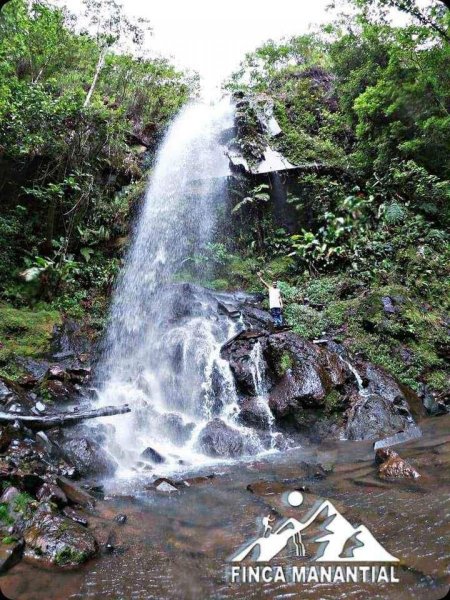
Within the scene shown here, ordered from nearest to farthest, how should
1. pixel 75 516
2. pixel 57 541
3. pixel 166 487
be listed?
pixel 57 541 < pixel 75 516 < pixel 166 487

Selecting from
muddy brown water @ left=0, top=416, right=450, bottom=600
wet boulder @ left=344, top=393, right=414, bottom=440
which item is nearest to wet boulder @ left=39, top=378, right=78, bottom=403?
muddy brown water @ left=0, top=416, right=450, bottom=600

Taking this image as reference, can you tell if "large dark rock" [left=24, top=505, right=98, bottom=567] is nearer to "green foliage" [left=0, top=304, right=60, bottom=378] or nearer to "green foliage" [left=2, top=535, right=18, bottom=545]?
"green foliage" [left=2, top=535, right=18, bottom=545]

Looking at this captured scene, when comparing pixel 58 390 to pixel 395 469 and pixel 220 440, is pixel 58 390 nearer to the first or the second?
pixel 220 440

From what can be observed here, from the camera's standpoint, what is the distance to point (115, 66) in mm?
20250

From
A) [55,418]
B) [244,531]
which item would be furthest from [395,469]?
[55,418]

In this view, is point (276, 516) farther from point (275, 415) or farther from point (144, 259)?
point (144, 259)

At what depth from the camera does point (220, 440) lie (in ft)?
26.9

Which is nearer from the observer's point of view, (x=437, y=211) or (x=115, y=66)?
(x=437, y=211)

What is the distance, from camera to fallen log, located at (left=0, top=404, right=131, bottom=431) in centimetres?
665

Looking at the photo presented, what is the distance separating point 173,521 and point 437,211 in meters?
15.9

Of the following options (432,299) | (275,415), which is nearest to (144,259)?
(275,415)

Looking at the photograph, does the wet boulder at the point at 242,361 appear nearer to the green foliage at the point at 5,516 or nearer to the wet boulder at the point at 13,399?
the wet boulder at the point at 13,399

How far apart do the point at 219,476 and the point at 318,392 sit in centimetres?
350

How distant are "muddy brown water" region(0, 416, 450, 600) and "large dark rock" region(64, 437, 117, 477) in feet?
3.74
